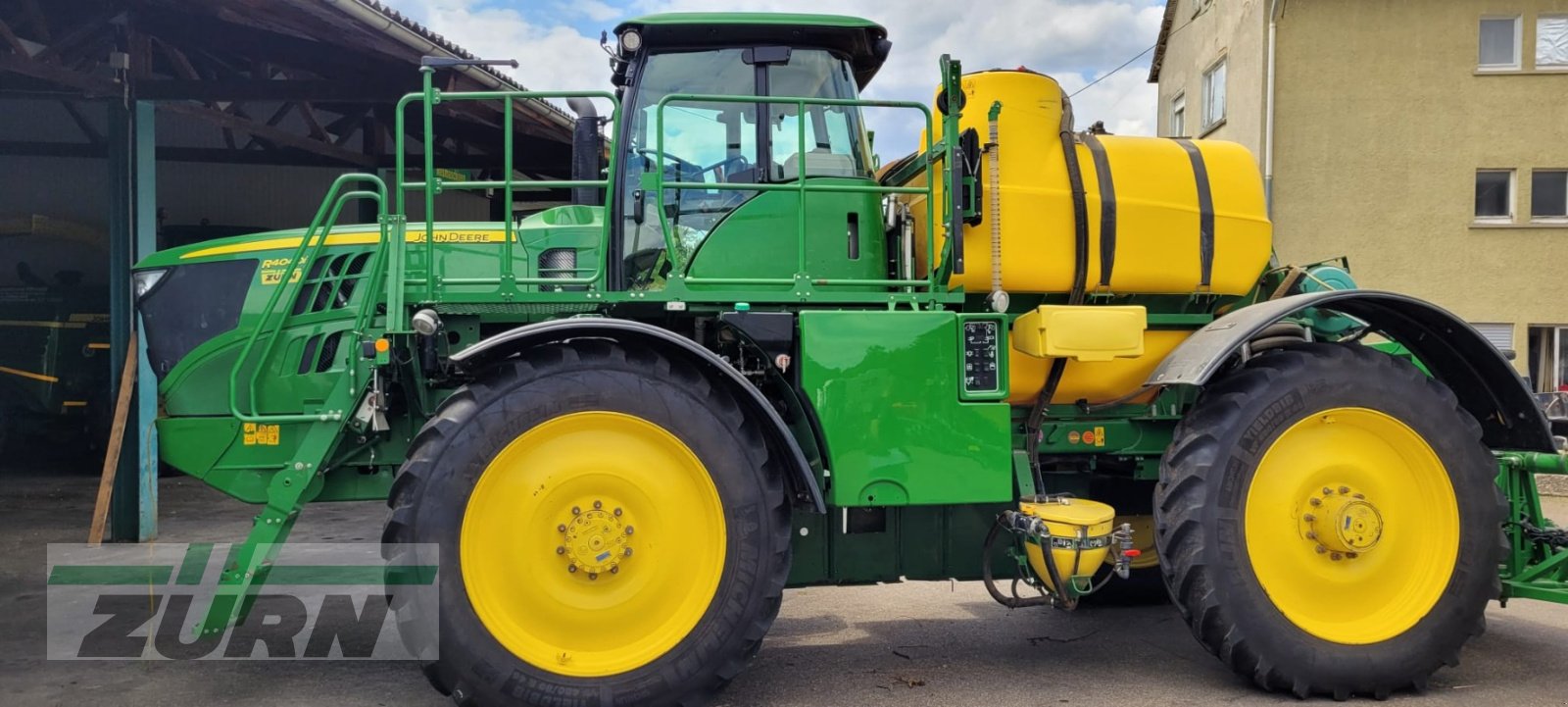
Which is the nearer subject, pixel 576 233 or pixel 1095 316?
pixel 1095 316

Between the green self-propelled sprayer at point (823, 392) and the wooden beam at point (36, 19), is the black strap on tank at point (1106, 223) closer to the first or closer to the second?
the green self-propelled sprayer at point (823, 392)

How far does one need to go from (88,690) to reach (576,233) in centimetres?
291

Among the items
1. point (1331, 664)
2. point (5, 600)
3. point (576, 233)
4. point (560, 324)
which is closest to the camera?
point (560, 324)

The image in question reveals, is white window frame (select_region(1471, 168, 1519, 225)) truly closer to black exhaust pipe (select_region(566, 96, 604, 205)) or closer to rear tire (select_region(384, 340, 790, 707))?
black exhaust pipe (select_region(566, 96, 604, 205))

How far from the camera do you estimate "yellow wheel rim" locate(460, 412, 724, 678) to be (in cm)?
388

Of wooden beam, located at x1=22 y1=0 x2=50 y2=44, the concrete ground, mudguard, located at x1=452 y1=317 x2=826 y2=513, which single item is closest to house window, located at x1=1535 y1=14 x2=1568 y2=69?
the concrete ground

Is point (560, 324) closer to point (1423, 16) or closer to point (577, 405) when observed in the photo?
point (577, 405)

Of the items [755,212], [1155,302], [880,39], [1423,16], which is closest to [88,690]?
[755,212]

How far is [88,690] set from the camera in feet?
14.7

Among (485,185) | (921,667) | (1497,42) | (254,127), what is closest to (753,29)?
(485,185)

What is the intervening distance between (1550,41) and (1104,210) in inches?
565

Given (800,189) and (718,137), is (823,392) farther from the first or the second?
(718,137)

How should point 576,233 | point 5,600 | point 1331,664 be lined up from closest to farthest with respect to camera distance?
point 1331,664, point 576,233, point 5,600

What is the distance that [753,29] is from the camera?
464cm
